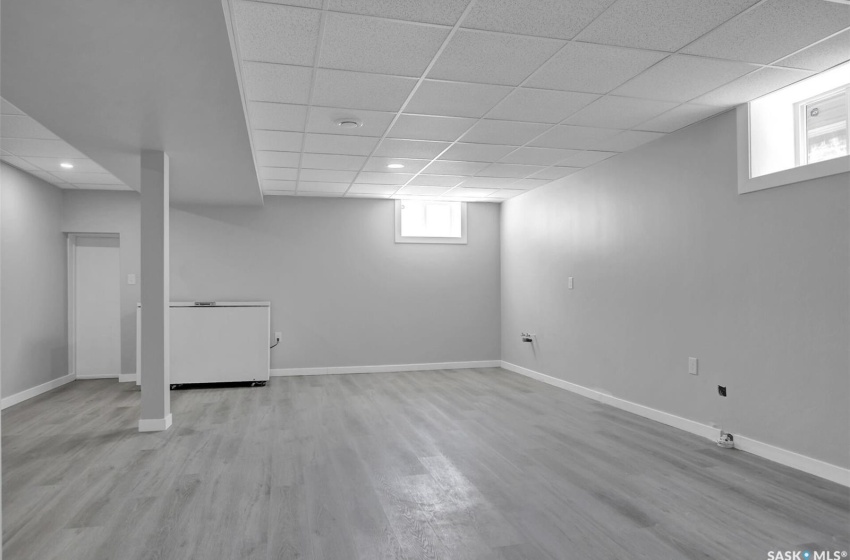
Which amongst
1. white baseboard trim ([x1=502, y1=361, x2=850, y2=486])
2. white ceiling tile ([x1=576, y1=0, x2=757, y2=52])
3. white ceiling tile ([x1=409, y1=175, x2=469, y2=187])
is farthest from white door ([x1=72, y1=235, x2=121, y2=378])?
white ceiling tile ([x1=576, y1=0, x2=757, y2=52])

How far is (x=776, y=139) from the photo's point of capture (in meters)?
3.72

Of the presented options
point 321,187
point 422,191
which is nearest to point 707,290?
point 422,191

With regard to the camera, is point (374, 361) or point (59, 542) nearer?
point (59, 542)

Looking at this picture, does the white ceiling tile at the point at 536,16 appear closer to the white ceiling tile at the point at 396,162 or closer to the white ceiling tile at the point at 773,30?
the white ceiling tile at the point at 773,30

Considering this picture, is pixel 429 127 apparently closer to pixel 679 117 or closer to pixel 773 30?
pixel 679 117

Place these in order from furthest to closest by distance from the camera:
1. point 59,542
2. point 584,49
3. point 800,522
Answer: point 584,49
point 800,522
point 59,542

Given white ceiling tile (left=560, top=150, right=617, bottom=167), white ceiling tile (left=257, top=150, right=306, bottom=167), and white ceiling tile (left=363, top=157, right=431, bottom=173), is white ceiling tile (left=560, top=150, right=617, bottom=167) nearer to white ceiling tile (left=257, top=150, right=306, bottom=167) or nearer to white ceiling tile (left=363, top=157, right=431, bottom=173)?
white ceiling tile (left=363, top=157, right=431, bottom=173)

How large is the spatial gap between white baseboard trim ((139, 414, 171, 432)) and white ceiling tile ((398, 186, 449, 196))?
3.77m

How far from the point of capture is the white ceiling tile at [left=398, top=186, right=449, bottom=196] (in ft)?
22.1

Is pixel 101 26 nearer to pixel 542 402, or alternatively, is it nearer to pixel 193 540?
pixel 193 540

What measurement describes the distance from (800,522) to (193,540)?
2853mm

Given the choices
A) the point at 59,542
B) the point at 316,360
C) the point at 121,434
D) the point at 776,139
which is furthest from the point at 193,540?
the point at 316,360

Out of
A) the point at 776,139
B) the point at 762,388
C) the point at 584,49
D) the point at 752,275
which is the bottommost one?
the point at 762,388

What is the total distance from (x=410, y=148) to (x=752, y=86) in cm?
264
